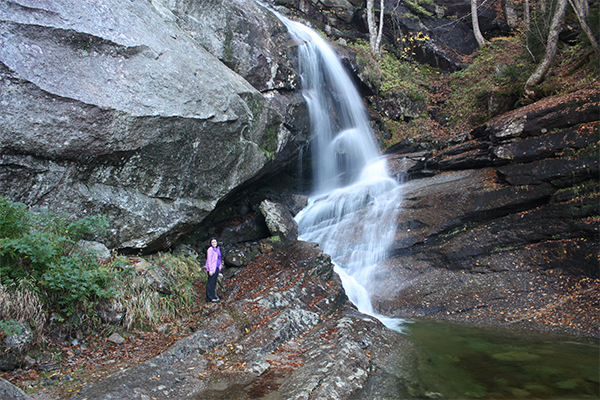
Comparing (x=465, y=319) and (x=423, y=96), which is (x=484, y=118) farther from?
(x=465, y=319)

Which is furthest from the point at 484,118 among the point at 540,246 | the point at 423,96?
the point at 540,246

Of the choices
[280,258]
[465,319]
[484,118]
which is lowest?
[465,319]

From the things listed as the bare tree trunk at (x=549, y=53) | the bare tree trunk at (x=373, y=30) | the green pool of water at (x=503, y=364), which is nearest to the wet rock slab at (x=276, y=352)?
the green pool of water at (x=503, y=364)

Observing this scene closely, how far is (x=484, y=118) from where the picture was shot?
14.0 meters

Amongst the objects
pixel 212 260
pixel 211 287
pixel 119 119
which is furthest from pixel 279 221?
pixel 119 119

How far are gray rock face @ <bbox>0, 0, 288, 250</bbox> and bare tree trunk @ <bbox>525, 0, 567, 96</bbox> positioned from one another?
9896mm

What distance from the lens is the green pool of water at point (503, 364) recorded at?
424 cm

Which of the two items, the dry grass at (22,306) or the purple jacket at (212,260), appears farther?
the purple jacket at (212,260)

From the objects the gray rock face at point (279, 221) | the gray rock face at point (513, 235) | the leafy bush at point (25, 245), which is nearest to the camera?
the leafy bush at point (25, 245)

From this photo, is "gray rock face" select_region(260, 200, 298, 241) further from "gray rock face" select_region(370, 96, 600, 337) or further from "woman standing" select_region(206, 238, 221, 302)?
"woman standing" select_region(206, 238, 221, 302)

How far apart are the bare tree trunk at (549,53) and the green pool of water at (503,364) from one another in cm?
925

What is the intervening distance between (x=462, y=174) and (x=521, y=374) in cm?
733

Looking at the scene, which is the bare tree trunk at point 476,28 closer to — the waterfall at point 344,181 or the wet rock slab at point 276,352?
the waterfall at point 344,181

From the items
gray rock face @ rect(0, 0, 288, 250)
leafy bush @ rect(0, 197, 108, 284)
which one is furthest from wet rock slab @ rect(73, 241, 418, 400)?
gray rock face @ rect(0, 0, 288, 250)
